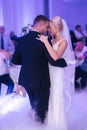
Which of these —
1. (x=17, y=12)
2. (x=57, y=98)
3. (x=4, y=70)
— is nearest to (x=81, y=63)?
(x=4, y=70)

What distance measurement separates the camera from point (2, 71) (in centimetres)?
399

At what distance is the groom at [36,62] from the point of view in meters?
2.59

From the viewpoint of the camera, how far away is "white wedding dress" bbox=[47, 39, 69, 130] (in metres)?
2.77

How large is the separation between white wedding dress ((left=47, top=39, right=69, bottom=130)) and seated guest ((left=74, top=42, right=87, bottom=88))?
1711 mm

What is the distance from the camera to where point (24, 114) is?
354 cm

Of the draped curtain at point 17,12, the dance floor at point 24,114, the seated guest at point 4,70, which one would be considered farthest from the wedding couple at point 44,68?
the draped curtain at point 17,12

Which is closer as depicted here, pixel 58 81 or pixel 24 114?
pixel 58 81

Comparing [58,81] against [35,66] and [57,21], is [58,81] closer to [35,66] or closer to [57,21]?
[35,66]

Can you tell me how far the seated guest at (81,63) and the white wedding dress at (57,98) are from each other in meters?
1.71

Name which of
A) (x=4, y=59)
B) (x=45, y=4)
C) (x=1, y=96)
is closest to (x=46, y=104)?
(x=4, y=59)

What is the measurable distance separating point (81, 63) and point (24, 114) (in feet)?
5.34

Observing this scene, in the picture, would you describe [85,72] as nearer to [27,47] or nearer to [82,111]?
[82,111]

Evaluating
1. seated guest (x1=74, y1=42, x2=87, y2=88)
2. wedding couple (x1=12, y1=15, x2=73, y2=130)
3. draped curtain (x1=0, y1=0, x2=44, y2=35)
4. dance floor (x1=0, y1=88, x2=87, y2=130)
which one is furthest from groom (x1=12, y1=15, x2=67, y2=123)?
draped curtain (x1=0, y1=0, x2=44, y2=35)

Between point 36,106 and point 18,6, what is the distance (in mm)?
5080
